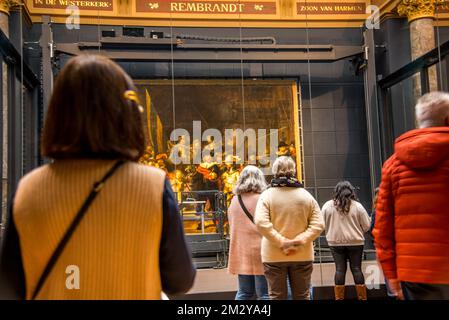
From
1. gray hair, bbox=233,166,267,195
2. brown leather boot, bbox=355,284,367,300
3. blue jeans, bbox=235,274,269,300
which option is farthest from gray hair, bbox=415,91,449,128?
brown leather boot, bbox=355,284,367,300

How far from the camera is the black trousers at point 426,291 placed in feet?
7.82

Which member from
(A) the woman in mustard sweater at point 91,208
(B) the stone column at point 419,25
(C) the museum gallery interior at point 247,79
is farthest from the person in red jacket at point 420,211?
(B) the stone column at point 419,25

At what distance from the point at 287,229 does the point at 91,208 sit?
2.95m

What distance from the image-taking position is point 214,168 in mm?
9859

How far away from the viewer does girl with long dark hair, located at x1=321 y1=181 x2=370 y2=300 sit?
19.5 feet

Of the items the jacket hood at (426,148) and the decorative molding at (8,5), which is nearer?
the jacket hood at (426,148)

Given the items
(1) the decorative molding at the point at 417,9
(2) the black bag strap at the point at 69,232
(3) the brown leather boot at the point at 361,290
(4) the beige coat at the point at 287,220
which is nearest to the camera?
(2) the black bag strap at the point at 69,232

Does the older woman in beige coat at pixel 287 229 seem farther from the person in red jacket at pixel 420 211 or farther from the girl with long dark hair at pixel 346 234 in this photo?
the girl with long dark hair at pixel 346 234

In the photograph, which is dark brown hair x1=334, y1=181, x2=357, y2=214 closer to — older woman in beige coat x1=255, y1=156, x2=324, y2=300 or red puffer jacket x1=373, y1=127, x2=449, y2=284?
older woman in beige coat x1=255, y1=156, x2=324, y2=300

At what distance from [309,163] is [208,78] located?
2.76 meters
